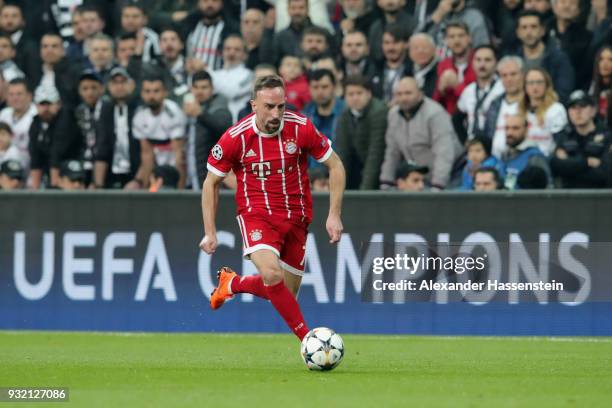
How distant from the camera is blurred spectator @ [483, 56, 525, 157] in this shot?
16.0 meters

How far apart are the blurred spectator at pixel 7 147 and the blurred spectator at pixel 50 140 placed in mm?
261

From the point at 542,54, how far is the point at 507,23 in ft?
2.66

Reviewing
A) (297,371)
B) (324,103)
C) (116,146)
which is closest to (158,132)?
(116,146)

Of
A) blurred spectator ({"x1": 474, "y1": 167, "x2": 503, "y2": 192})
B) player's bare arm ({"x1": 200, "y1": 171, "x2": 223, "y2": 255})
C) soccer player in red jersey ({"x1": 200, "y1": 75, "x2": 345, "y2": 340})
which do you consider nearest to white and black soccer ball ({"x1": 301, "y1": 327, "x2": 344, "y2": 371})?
soccer player in red jersey ({"x1": 200, "y1": 75, "x2": 345, "y2": 340})

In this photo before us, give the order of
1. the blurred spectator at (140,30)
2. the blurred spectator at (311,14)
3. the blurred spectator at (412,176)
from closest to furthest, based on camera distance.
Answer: the blurred spectator at (412,176) < the blurred spectator at (311,14) < the blurred spectator at (140,30)

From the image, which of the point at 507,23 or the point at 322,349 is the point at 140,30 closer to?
the point at 507,23

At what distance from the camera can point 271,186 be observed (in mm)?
11172

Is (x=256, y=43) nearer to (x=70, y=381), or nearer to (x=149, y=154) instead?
(x=149, y=154)

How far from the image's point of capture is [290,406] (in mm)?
8195

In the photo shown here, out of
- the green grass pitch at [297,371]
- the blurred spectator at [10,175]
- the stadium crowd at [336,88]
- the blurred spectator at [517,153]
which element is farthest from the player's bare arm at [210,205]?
the blurred spectator at [10,175]

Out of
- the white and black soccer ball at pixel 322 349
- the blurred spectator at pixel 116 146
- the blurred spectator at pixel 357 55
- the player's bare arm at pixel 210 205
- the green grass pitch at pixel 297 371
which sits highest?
the blurred spectator at pixel 357 55

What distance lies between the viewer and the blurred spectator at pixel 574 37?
54.4ft

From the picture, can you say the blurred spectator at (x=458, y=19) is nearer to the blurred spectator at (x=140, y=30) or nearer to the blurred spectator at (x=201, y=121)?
the blurred spectator at (x=201, y=121)

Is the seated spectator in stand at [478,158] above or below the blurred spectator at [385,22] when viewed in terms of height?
below
